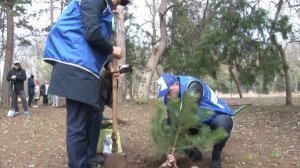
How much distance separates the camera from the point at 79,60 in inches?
130

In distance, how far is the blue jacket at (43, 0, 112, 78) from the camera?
10.9 ft

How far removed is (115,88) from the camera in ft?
12.9

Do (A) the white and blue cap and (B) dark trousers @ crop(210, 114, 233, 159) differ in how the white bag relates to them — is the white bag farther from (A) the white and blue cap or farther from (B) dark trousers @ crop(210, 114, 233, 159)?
(B) dark trousers @ crop(210, 114, 233, 159)

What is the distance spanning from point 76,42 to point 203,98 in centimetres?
146

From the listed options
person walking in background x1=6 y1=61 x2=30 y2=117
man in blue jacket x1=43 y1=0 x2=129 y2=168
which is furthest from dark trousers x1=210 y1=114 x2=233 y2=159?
person walking in background x1=6 y1=61 x2=30 y2=117

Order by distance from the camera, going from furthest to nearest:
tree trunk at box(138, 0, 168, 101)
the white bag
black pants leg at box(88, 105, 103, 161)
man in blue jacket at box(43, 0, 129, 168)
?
tree trunk at box(138, 0, 168, 101), the white bag, black pants leg at box(88, 105, 103, 161), man in blue jacket at box(43, 0, 129, 168)

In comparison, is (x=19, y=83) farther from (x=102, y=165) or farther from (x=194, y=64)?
(x=102, y=165)

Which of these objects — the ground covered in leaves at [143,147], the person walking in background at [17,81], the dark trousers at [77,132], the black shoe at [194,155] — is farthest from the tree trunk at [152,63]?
the dark trousers at [77,132]

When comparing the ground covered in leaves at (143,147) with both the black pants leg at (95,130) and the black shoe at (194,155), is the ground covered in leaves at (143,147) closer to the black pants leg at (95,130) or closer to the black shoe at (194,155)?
the black shoe at (194,155)

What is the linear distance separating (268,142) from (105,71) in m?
2.96

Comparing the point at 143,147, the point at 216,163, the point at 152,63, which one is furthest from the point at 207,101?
the point at 152,63

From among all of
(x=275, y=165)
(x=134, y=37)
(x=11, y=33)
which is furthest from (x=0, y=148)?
(x=134, y=37)

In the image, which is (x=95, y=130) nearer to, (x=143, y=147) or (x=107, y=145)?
(x=107, y=145)

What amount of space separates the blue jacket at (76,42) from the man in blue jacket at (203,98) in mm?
927
